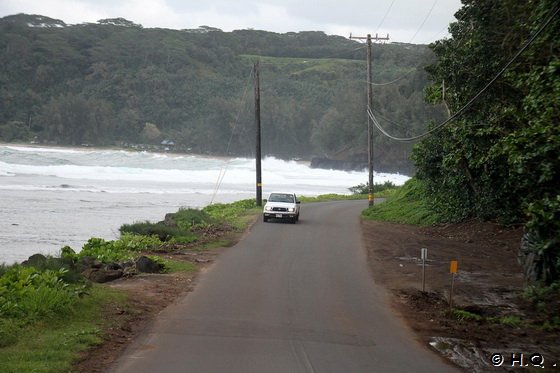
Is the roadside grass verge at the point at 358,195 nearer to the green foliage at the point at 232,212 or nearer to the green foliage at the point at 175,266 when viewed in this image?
the green foliage at the point at 232,212

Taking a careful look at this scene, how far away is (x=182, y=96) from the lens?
15150 cm

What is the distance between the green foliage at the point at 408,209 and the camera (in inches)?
1356

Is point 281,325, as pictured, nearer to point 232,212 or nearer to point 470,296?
point 470,296

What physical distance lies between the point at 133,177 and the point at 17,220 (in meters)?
44.2

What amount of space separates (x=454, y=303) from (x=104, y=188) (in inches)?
1963

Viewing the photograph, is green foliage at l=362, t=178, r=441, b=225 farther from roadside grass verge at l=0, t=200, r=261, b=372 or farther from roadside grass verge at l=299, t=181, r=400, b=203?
roadside grass verge at l=0, t=200, r=261, b=372

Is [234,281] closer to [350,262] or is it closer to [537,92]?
[350,262]

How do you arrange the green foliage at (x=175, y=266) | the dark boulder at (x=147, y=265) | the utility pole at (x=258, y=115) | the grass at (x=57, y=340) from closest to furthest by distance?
the grass at (x=57, y=340) → the dark boulder at (x=147, y=265) → the green foliage at (x=175, y=266) → the utility pole at (x=258, y=115)

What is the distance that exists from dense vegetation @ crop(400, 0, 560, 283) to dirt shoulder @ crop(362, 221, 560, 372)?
3.62 ft

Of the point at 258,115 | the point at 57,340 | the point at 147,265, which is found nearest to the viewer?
the point at 57,340

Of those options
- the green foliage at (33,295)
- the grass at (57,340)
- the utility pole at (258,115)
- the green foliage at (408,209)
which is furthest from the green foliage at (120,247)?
the utility pole at (258,115)

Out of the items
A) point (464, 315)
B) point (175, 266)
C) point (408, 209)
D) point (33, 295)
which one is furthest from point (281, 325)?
point (408, 209)

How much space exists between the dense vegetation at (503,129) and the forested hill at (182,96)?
65.8 metres

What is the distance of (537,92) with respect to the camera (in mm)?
14914
